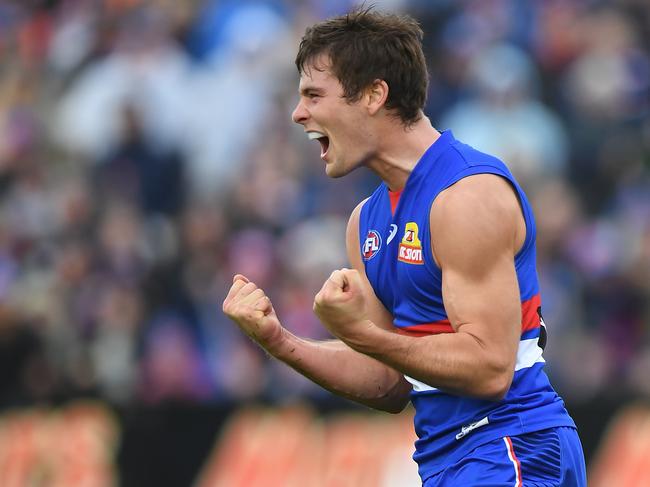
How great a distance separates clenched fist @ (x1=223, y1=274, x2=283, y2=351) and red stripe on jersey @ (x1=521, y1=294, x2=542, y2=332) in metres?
0.95

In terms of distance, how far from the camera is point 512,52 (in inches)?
449

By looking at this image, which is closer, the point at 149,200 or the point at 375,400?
the point at 375,400

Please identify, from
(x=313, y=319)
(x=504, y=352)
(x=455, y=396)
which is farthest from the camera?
(x=313, y=319)

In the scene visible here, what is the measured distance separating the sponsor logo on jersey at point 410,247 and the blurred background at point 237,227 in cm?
360

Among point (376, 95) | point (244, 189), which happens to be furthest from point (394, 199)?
point (244, 189)

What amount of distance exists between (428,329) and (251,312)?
701 millimetres

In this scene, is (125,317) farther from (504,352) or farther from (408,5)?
(504,352)

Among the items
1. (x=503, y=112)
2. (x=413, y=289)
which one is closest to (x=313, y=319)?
(x=503, y=112)

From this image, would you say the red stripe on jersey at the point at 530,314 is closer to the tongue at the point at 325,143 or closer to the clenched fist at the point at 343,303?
the clenched fist at the point at 343,303

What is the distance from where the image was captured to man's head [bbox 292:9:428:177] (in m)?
5.41

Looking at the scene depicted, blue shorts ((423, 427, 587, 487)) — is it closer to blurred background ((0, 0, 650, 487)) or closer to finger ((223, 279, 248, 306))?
finger ((223, 279, 248, 306))

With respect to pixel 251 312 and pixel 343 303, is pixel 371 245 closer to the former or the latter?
pixel 251 312

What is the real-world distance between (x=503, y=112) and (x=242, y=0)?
321cm

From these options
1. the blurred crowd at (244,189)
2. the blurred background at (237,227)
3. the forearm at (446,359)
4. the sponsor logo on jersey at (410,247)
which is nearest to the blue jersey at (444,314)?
the sponsor logo on jersey at (410,247)
